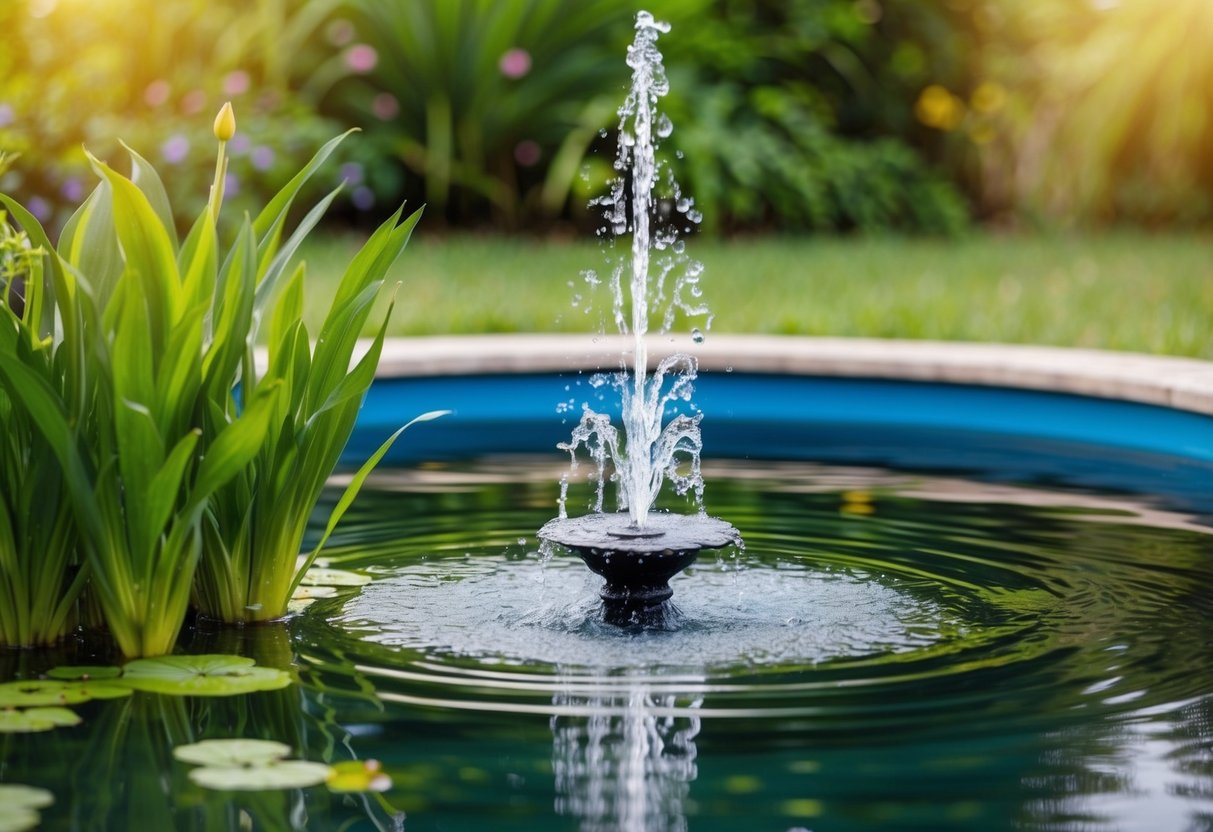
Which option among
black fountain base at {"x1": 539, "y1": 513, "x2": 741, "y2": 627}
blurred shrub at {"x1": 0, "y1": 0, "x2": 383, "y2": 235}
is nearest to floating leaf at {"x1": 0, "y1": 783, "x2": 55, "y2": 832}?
black fountain base at {"x1": 539, "y1": 513, "x2": 741, "y2": 627}

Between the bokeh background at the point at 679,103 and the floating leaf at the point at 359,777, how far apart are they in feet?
21.5

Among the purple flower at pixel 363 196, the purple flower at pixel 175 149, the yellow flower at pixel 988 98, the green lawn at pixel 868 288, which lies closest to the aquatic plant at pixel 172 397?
the green lawn at pixel 868 288

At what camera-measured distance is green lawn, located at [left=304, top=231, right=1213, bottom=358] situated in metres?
8.73

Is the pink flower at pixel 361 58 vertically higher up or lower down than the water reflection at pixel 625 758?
higher up

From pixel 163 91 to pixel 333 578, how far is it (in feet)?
23.0

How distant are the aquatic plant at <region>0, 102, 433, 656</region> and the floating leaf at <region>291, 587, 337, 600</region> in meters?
0.30

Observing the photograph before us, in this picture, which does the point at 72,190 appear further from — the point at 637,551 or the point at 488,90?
the point at 637,551

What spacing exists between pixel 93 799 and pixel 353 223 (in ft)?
31.7

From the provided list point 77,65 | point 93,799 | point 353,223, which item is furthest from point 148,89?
point 93,799

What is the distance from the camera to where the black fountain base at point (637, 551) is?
3.90 m

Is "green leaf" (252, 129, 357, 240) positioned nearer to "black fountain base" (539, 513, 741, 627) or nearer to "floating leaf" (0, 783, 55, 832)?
"black fountain base" (539, 513, 741, 627)

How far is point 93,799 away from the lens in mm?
2910

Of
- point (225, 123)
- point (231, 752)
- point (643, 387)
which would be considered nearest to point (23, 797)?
point (231, 752)

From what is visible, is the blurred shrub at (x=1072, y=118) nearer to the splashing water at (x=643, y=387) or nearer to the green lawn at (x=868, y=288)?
the green lawn at (x=868, y=288)
